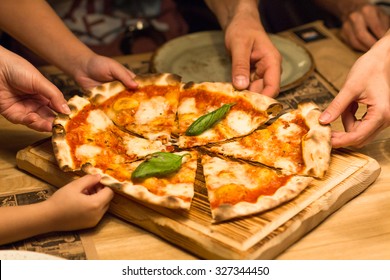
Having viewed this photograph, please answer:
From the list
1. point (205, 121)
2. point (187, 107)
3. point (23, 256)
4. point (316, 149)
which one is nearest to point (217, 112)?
point (205, 121)

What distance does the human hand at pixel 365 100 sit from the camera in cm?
223

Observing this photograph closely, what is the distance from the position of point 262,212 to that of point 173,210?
0.26 m

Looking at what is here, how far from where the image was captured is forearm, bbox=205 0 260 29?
2.93 meters

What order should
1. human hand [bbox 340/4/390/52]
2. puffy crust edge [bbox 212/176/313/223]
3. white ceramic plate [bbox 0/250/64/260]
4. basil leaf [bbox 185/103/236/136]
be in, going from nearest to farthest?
white ceramic plate [bbox 0/250/64/260], puffy crust edge [bbox 212/176/313/223], basil leaf [bbox 185/103/236/136], human hand [bbox 340/4/390/52]

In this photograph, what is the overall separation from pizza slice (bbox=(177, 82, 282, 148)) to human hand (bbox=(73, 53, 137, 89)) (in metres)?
0.22

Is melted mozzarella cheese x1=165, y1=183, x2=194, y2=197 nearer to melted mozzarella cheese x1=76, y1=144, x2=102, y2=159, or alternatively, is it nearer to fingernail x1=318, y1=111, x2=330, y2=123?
melted mozzarella cheese x1=76, y1=144, x2=102, y2=159

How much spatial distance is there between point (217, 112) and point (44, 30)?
824 mm

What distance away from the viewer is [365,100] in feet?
7.49

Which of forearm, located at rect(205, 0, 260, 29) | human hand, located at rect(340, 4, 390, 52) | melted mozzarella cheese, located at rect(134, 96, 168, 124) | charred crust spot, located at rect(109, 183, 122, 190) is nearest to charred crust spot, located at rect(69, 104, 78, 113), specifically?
melted mozzarella cheese, located at rect(134, 96, 168, 124)
